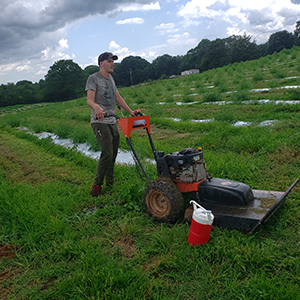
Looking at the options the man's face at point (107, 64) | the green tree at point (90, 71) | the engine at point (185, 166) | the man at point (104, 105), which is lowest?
the engine at point (185, 166)

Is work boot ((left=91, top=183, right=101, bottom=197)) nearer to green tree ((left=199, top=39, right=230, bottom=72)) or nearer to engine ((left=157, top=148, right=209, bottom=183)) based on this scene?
engine ((left=157, top=148, right=209, bottom=183))

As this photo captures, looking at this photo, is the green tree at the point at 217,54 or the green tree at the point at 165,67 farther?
the green tree at the point at 165,67

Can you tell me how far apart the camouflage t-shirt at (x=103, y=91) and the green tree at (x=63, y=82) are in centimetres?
5515

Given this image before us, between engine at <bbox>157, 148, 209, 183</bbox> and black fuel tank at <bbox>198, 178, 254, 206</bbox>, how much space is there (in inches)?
5.1

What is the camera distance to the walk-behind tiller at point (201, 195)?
2.38m

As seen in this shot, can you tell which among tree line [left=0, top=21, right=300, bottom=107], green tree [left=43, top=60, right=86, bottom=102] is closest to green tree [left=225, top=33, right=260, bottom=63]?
tree line [left=0, top=21, right=300, bottom=107]

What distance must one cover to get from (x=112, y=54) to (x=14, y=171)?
131 inches

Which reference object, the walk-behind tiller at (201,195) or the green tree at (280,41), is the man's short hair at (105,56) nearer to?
the walk-behind tiller at (201,195)

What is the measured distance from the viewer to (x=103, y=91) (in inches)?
134

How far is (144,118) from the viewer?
3.12m

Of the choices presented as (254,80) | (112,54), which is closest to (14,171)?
(112,54)

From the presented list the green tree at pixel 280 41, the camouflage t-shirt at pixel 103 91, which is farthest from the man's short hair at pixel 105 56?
the green tree at pixel 280 41

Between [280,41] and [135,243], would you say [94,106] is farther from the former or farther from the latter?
[280,41]

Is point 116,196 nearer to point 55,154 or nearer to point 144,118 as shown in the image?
point 144,118
